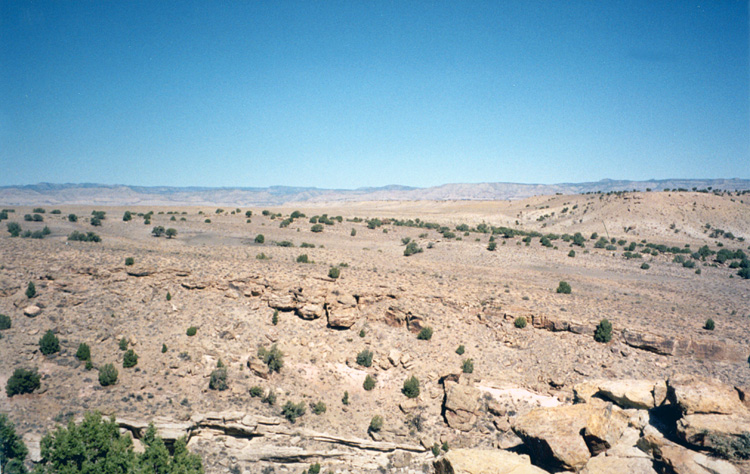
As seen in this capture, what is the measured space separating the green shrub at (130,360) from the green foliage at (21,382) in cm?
302

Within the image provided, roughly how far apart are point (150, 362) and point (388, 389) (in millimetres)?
11767

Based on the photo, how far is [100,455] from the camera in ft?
40.3

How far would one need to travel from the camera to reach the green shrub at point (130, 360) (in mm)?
17547

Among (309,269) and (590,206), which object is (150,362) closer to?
(309,269)

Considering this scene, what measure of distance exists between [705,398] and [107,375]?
22908 mm

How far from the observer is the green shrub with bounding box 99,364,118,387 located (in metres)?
16.5

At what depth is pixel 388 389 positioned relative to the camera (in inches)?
781

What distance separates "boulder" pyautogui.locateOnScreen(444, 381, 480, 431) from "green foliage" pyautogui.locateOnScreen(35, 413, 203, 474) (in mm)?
10964

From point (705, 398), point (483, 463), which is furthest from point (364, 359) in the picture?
point (705, 398)

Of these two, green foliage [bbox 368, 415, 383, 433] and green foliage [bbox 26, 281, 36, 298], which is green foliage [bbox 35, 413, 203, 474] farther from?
green foliage [bbox 26, 281, 36, 298]

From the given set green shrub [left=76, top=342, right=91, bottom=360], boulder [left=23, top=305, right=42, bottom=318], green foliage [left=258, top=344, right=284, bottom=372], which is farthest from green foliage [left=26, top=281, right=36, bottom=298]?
green foliage [left=258, top=344, right=284, bottom=372]

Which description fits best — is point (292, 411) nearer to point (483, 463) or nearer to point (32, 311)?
point (483, 463)

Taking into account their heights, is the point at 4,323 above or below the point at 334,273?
below

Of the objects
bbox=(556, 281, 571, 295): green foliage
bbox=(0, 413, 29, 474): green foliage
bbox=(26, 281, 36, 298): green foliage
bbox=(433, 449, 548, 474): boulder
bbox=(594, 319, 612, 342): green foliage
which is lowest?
bbox=(433, 449, 548, 474): boulder
